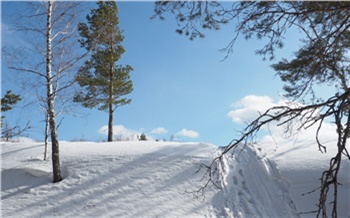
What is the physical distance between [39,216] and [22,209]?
0.54 m

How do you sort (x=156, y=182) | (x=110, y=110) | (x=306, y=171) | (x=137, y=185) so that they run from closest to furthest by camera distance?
1. (x=137, y=185)
2. (x=156, y=182)
3. (x=306, y=171)
4. (x=110, y=110)

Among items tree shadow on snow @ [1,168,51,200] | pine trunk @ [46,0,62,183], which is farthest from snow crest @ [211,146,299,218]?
tree shadow on snow @ [1,168,51,200]

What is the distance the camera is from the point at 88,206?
6.80 meters

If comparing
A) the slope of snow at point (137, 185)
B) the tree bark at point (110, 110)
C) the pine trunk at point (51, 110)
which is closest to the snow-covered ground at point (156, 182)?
the slope of snow at point (137, 185)

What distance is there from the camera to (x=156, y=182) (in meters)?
7.77

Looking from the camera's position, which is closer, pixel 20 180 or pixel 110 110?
pixel 20 180

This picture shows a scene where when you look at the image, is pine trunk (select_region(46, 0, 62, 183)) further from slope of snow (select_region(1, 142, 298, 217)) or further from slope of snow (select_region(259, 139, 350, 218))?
slope of snow (select_region(259, 139, 350, 218))

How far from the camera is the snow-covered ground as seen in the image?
22.6ft

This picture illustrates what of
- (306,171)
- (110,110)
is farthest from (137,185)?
(110,110)

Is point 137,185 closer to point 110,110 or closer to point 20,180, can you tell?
point 20,180

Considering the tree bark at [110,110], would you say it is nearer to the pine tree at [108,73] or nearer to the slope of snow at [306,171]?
the pine tree at [108,73]

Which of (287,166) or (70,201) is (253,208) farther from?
(70,201)

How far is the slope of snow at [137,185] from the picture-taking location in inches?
269

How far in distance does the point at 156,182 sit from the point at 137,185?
49 centimetres
